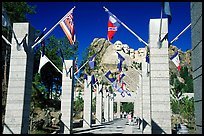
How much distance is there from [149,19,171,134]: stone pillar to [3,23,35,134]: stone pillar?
6107 mm

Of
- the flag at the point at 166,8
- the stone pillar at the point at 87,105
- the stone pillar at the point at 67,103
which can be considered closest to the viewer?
the flag at the point at 166,8

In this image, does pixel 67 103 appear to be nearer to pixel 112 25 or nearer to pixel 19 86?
pixel 19 86

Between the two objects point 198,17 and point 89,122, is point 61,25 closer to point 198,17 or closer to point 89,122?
point 198,17

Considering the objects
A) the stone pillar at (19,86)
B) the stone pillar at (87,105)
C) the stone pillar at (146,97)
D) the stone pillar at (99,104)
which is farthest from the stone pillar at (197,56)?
the stone pillar at (99,104)

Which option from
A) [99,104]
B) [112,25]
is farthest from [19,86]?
[99,104]

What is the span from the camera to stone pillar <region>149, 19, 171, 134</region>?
12570mm

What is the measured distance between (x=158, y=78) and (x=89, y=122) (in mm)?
16172

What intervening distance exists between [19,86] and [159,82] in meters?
6.78

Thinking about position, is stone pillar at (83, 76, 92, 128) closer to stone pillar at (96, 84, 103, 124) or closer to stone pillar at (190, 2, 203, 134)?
stone pillar at (96, 84, 103, 124)

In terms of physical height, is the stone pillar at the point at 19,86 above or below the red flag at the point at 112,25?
below

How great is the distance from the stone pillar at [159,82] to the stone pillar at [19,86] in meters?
6.11

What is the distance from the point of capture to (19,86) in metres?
12.9

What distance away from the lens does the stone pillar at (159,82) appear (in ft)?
41.2

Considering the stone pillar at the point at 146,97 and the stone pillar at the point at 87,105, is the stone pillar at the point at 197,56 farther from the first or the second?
the stone pillar at the point at 87,105
